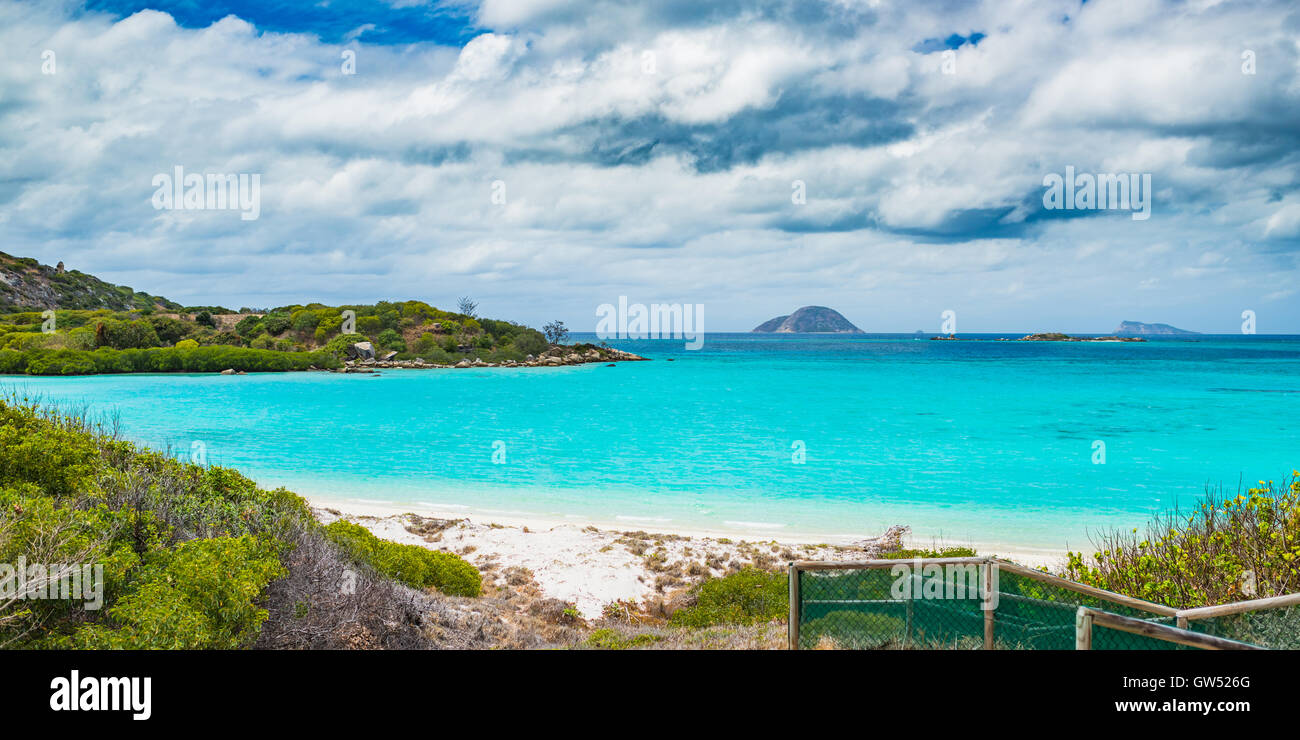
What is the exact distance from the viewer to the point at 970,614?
19.8 ft

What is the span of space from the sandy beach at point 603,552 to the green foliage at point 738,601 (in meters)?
0.75

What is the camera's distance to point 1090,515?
51.8ft

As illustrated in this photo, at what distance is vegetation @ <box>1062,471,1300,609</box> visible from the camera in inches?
277

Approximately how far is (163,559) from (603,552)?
7.12m

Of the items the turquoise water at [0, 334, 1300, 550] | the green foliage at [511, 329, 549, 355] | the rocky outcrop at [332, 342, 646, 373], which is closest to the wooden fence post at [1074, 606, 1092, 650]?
the turquoise water at [0, 334, 1300, 550]

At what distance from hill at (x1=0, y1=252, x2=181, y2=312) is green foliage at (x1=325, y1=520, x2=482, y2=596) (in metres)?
101

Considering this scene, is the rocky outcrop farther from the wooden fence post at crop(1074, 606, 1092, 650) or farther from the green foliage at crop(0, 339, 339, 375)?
the wooden fence post at crop(1074, 606, 1092, 650)

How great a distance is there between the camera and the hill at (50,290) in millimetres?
88250

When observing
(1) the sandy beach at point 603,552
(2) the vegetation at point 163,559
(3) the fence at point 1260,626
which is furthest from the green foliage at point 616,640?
(3) the fence at point 1260,626

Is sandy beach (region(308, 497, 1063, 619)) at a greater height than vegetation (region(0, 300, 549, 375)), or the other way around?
vegetation (region(0, 300, 549, 375))

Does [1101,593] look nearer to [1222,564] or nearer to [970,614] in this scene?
[970,614]

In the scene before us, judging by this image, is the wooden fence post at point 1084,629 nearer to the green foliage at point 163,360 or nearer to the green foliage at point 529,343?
the green foliage at point 163,360
